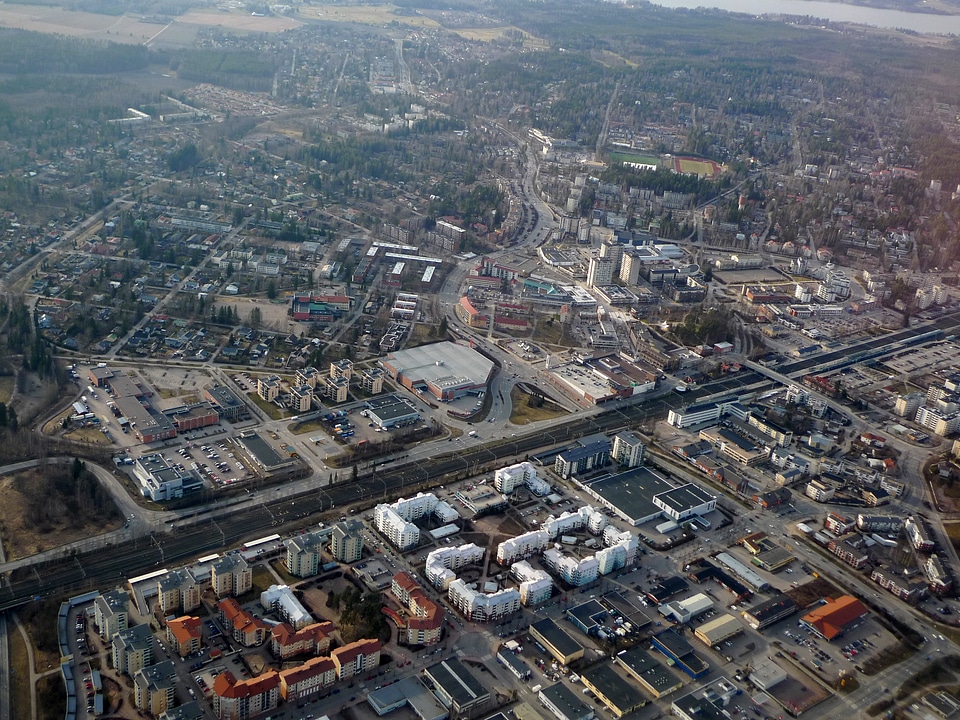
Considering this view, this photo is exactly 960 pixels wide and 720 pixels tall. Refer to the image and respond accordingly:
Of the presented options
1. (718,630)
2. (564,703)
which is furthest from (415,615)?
(718,630)

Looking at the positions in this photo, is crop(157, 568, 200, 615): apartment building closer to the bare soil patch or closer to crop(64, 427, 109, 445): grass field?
the bare soil patch

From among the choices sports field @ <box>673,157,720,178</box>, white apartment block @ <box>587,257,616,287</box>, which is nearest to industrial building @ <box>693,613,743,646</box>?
white apartment block @ <box>587,257,616,287</box>

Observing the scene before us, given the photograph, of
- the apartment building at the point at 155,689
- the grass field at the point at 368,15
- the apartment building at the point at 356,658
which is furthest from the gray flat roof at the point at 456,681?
the grass field at the point at 368,15

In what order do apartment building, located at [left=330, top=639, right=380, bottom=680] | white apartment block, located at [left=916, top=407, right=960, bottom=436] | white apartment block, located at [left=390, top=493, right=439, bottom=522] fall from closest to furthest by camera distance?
apartment building, located at [left=330, top=639, right=380, bottom=680]
white apartment block, located at [left=390, top=493, right=439, bottom=522]
white apartment block, located at [left=916, top=407, right=960, bottom=436]

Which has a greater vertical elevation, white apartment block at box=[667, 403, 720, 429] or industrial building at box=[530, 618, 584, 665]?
white apartment block at box=[667, 403, 720, 429]

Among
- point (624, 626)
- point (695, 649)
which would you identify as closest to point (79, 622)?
point (624, 626)

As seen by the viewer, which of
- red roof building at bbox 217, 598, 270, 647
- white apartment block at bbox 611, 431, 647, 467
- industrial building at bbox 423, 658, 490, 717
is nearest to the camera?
industrial building at bbox 423, 658, 490, 717

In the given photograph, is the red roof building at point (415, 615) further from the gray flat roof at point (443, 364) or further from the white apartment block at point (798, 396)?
the white apartment block at point (798, 396)
